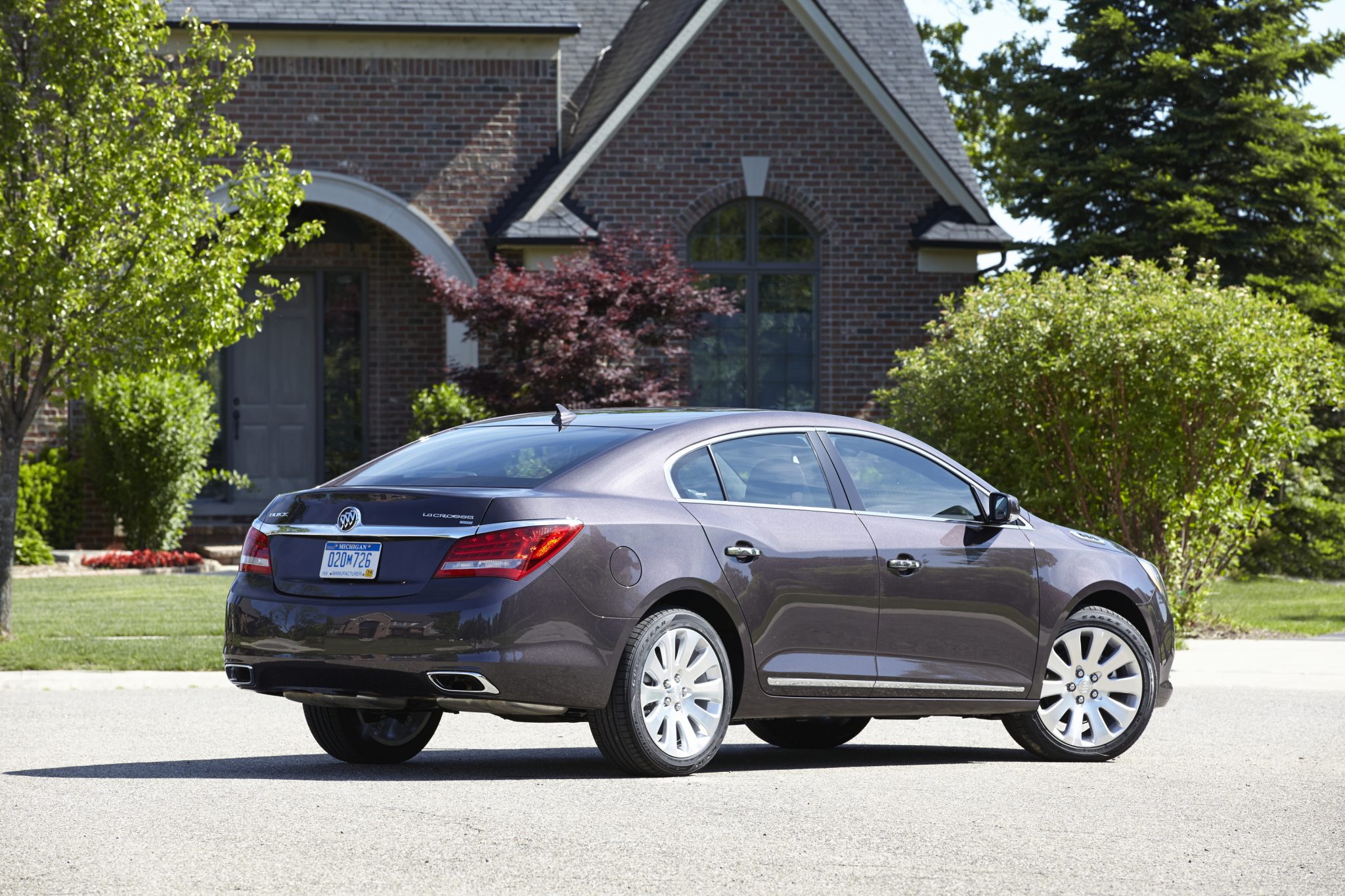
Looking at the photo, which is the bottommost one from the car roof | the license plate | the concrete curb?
the concrete curb

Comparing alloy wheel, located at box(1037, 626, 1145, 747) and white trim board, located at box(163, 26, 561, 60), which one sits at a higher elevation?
white trim board, located at box(163, 26, 561, 60)

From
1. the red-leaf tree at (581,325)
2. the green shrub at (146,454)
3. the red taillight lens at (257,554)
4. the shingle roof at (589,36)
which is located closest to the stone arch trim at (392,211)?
the green shrub at (146,454)

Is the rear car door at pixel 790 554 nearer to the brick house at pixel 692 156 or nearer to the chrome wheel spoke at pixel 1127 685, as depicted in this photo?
the chrome wheel spoke at pixel 1127 685

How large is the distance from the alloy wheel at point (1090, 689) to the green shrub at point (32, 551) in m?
14.7

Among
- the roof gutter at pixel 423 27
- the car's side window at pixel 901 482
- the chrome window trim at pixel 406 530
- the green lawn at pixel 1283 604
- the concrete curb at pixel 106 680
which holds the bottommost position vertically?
the green lawn at pixel 1283 604

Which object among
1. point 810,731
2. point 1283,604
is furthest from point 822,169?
point 810,731

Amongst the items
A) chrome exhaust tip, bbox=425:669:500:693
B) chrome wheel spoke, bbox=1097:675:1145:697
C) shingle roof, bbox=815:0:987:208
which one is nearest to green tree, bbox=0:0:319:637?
chrome exhaust tip, bbox=425:669:500:693

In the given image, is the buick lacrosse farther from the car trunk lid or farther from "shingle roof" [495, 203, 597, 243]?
"shingle roof" [495, 203, 597, 243]

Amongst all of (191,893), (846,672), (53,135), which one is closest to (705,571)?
(846,672)

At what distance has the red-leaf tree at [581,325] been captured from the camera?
17.5 m

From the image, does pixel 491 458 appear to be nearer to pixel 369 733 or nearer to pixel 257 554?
pixel 257 554

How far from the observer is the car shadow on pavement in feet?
24.2

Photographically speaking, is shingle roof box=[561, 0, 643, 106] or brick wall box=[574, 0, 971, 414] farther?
shingle roof box=[561, 0, 643, 106]

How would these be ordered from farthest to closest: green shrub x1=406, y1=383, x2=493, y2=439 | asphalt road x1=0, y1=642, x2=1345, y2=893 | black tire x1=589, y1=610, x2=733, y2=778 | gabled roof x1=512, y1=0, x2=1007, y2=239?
gabled roof x1=512, y1=0, x2=1007, y2=239 < green shrub x1=406, y1=383, x2=493, y2=439 < black tire x1=589, y1=610, x2=733, y2=778 < asphalt road x1=0, y1=642, x2=1345, y2=893
